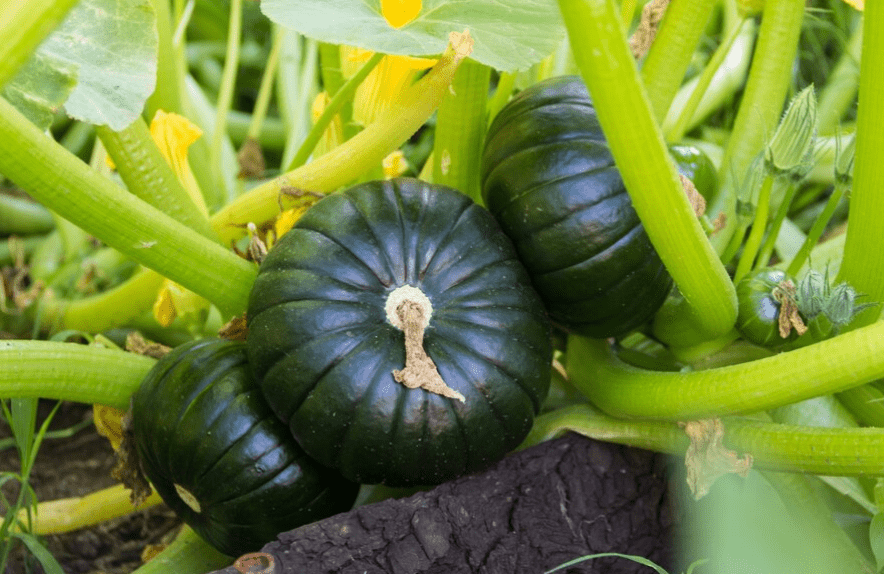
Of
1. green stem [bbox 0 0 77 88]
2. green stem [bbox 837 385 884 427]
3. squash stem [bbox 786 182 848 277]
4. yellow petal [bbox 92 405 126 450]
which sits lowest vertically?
yellow petal [bbox 92 405 126 450]

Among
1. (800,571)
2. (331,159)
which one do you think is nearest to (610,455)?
(800,571)

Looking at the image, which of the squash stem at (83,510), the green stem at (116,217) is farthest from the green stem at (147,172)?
the squash stem at (83,510)

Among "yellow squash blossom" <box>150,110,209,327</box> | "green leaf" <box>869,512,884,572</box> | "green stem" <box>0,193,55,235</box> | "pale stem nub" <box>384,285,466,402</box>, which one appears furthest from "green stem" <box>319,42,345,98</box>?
"green leaf" <box>869,512,884,572</box>

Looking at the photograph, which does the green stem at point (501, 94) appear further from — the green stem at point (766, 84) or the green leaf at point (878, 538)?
the green leaf at point (878, 538)

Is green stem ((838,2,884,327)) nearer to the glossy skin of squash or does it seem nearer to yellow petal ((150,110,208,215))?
the glossy skin of squash

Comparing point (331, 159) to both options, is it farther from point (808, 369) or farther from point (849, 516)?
point (849, 516)

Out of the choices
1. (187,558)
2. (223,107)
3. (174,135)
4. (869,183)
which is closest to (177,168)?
(174,135)
